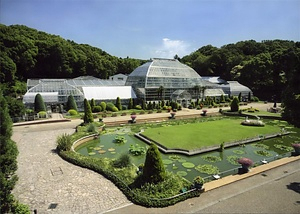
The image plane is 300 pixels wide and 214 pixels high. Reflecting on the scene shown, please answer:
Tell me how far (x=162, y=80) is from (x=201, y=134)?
75.5 feet

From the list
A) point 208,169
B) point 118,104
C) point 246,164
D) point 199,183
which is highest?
point 118,104

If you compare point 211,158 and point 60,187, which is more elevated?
point 60,187

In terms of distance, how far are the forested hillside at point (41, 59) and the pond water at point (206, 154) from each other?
3629 centimetres

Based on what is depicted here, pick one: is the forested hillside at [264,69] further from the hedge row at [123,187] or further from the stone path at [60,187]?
the stone path at [60,187]

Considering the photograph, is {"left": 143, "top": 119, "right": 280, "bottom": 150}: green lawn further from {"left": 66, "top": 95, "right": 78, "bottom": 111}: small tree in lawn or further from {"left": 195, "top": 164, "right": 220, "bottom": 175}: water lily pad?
{"left": 66, "top": 95, "right": 78, "bottom": 111}: small tree in lawn

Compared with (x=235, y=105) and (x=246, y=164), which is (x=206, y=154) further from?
(x=235, y=105)

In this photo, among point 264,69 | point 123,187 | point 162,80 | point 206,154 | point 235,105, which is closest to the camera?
point 123,187

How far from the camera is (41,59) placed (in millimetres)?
62781

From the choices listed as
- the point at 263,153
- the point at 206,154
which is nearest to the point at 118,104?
the point at 206,154

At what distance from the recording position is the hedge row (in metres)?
10.2

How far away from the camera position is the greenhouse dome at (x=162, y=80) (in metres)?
43.1

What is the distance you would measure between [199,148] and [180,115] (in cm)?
1741

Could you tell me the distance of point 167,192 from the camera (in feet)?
35.5

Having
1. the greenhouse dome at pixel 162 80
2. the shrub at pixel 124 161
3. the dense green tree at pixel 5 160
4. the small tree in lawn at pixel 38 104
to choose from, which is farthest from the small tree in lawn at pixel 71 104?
the dense green tree at pixel 5 160
